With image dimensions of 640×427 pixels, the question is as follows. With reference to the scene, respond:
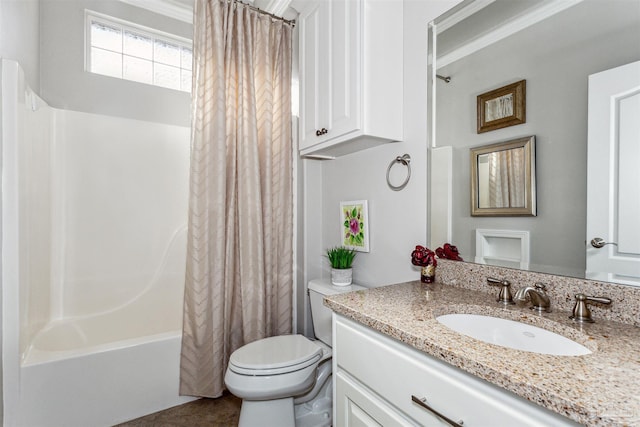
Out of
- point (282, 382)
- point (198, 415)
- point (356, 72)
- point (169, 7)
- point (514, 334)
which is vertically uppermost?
point (169, 7)

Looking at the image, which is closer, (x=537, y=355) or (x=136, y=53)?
(x=537, y=355)

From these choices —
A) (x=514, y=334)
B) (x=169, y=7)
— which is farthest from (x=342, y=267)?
(x=169, y=7)

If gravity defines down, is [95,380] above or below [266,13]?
below

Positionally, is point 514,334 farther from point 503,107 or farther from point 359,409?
point 503,107

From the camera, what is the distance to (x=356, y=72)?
1469 mm

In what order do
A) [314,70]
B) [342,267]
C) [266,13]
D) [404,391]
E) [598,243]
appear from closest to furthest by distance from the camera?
[404,391] → [598,243] → [314,70] → [342,267] → [266,13]

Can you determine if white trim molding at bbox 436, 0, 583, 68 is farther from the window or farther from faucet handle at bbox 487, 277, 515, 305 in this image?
the window

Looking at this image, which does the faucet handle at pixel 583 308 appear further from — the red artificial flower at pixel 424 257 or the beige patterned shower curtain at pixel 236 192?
the beige patterned shower curtain at pixel 236 192

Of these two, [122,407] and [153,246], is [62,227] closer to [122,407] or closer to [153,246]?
[153,246]

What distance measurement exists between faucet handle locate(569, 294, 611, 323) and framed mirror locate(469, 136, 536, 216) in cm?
31

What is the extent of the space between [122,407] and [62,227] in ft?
3.95

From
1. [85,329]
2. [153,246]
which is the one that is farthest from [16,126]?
[85,329]

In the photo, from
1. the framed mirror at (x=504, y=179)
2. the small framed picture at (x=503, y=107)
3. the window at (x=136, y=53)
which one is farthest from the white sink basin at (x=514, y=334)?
the window at (x=136, y=53)

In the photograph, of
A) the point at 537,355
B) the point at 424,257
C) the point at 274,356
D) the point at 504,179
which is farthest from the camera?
the point at 274,356
